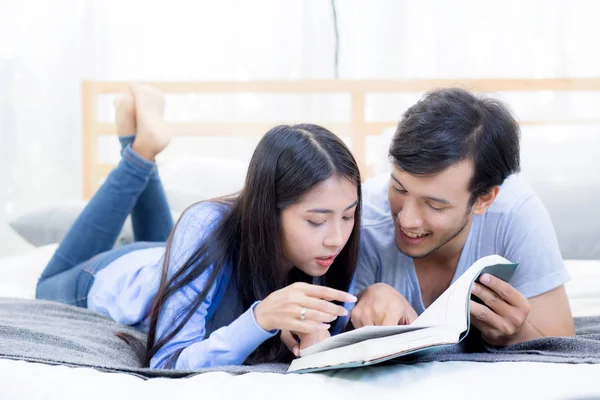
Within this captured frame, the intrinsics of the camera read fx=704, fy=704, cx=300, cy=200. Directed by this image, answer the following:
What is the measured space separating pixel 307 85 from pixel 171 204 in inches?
28.9

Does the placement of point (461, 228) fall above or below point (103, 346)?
above

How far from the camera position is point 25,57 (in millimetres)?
2900

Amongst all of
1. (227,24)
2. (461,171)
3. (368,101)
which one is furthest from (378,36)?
(461,171)

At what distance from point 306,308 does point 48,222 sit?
4.63ft

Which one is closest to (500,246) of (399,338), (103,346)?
(399,338)

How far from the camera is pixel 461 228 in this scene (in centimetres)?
124

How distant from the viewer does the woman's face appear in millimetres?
1076

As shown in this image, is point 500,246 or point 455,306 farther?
point 500,246

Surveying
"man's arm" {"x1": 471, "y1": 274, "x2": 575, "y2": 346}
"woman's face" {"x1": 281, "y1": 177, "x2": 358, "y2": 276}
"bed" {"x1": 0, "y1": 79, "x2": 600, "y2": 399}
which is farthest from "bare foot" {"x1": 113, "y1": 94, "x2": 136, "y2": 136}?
"man's arm" {"x1": 471, "y1": 274, "x2": 575, "y2": 346}

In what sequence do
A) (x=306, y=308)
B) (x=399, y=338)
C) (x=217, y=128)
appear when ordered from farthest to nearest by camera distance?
(x=217, y=128) < (x=306, y=308) < (x=399, y=338)

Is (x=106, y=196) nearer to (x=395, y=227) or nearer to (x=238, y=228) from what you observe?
(x=238, y=228)

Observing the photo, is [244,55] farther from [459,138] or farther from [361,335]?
[361,335]

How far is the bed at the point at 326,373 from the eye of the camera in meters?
0.82

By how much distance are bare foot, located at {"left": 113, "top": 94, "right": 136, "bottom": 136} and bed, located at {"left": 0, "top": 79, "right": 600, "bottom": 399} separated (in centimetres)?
44
